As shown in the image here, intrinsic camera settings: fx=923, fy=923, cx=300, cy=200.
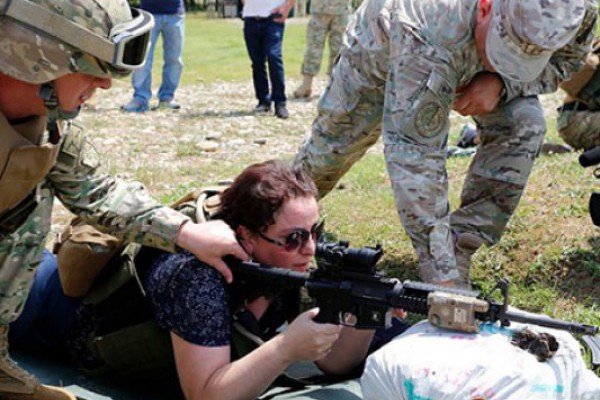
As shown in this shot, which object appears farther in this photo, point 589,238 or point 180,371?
point 589,238

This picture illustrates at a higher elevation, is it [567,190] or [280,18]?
[567,190]

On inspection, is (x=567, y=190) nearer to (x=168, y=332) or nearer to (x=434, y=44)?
(x=434, y=44)

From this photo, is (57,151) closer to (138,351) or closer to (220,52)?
(138,351)

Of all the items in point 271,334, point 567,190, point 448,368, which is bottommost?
point 567,190

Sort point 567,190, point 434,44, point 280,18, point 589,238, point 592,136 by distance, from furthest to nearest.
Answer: point 280,18, point 592,136, point 567,190, point 589,238, point 434,44

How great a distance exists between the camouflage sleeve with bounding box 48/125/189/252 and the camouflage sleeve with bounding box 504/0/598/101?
1.97 m

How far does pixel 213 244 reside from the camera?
125 inches

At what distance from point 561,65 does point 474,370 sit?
89.3 inches

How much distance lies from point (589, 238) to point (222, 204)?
2602mm

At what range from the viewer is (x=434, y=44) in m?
3.96

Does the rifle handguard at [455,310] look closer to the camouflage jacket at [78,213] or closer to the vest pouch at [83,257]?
the camouflage jacket at [78,213]

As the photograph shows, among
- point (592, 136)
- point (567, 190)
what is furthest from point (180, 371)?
point (592, 136)

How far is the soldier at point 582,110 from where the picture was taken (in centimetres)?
685

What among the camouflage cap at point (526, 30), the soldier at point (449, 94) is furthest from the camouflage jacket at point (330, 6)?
the camouflage cap at point (526, 30)
